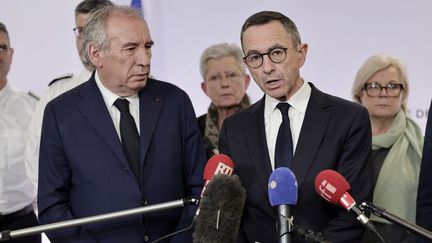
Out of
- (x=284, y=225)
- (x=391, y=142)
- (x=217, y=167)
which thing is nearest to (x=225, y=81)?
(x=391, y=142)

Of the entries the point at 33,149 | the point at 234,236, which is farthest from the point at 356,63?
the point at 234,236

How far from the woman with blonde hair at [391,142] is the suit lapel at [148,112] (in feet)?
3.20

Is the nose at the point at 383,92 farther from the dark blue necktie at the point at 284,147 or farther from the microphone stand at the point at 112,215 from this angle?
the microphone stand at the point at 112,215

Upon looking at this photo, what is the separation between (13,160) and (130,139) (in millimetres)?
1276

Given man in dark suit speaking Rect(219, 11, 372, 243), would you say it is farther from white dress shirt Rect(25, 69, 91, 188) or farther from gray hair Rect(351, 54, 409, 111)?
white dress shirt Rect(25, 69, 91, 188)

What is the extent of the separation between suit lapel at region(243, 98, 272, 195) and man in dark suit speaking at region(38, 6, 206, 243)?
242 millimetres

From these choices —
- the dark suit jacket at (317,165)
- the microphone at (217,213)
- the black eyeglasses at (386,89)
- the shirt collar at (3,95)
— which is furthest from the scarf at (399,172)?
the shirt collar at (3,95)

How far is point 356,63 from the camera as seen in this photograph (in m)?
4.54

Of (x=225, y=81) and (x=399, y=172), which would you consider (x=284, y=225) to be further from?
(x=225, y=81)

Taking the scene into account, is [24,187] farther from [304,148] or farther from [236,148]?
[304,148]

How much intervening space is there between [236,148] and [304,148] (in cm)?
25

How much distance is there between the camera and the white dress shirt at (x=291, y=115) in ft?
7.83

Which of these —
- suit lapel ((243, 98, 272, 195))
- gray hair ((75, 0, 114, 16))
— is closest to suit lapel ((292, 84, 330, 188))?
suit lapel ((243, 98, 272, 195))

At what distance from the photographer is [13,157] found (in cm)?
353
